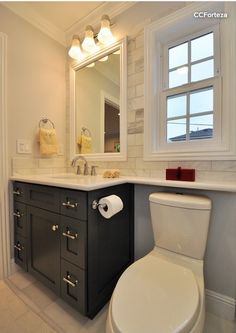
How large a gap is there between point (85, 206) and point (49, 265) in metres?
0.60

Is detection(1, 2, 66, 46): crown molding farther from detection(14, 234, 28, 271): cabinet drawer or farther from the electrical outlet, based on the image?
detection(14, 234, 28, 271): cabinet drawer

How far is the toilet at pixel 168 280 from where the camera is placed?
615 millimetres

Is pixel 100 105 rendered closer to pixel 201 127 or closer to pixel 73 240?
pixel 201 127

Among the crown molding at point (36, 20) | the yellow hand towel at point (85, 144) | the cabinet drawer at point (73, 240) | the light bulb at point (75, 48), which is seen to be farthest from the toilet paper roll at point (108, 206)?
the crown molding at point (36, 20)

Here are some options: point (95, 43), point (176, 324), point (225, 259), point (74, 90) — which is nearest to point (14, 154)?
point (74, 90)

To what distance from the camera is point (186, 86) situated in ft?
4.32

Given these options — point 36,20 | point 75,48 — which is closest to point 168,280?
point 75,48

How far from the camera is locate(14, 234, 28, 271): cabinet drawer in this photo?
1.37 m

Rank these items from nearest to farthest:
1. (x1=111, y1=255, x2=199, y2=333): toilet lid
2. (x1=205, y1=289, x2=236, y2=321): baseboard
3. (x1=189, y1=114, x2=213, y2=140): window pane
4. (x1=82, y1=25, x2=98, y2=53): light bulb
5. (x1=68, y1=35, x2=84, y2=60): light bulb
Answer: (x1=111, y1=255, x2=199, y2=333): toilet lid, (x1=205, y1=289, x2=236, y2=321): baseboard, (x1=189, y1=114, x2=213, y2=140): window pane, (x1=82, y1=25, x2=98, y2=53): light bulb, (x1=68, y1=35, x2=84, y2=60): light bulb

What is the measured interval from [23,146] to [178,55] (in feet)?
5.07

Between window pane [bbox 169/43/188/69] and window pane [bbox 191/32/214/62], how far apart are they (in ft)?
0.17

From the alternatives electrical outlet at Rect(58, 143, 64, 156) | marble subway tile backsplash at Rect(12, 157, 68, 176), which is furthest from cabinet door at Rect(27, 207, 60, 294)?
electrical outlet at Rect(58, 143, 64, 156)

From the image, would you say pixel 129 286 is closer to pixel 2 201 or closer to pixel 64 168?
pixel 2 201

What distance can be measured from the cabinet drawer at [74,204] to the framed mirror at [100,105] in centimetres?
65
